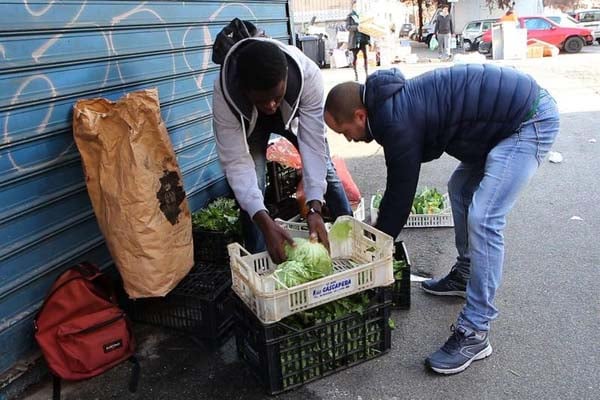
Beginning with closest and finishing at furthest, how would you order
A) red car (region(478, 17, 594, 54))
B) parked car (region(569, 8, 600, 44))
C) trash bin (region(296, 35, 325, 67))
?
trash bin (region(296, 35, 325, 67)) → red car (region(478, 17, 594, 54)) → parked car (region(569, 8, 600, 44))

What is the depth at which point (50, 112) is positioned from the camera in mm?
3057

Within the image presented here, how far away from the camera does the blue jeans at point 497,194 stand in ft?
8.86

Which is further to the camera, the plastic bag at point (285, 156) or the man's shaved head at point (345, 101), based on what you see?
the plastic bag at point (285, 156)

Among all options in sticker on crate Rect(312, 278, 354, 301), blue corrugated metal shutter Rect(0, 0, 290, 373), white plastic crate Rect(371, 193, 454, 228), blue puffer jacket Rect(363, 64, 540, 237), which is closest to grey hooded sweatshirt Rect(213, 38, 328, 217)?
blue puffer jacket Rect(363, 64, 540, 237)

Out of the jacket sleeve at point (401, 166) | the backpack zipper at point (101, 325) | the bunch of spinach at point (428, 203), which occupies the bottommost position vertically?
the bunch of spinach at point (428, 203)

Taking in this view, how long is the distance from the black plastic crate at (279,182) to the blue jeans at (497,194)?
7.03 feet

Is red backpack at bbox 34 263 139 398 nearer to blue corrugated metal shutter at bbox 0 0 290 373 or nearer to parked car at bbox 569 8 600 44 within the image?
blue corrugated metal shutter at bbox 0 0 290 373

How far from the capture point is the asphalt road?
2748mm

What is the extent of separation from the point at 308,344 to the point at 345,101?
47.7 inches

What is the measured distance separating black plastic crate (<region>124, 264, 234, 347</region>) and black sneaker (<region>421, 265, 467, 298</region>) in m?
1.33

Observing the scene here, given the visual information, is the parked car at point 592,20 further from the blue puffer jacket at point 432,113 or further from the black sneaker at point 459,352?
the black sneaker at point 459,352

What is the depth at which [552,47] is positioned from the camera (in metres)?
17.9

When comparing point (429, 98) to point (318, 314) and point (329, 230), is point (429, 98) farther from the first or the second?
point (318, 314)

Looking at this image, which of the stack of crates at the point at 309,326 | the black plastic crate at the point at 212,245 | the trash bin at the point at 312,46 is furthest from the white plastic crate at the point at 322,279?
the trash bin at the point at 312,46
